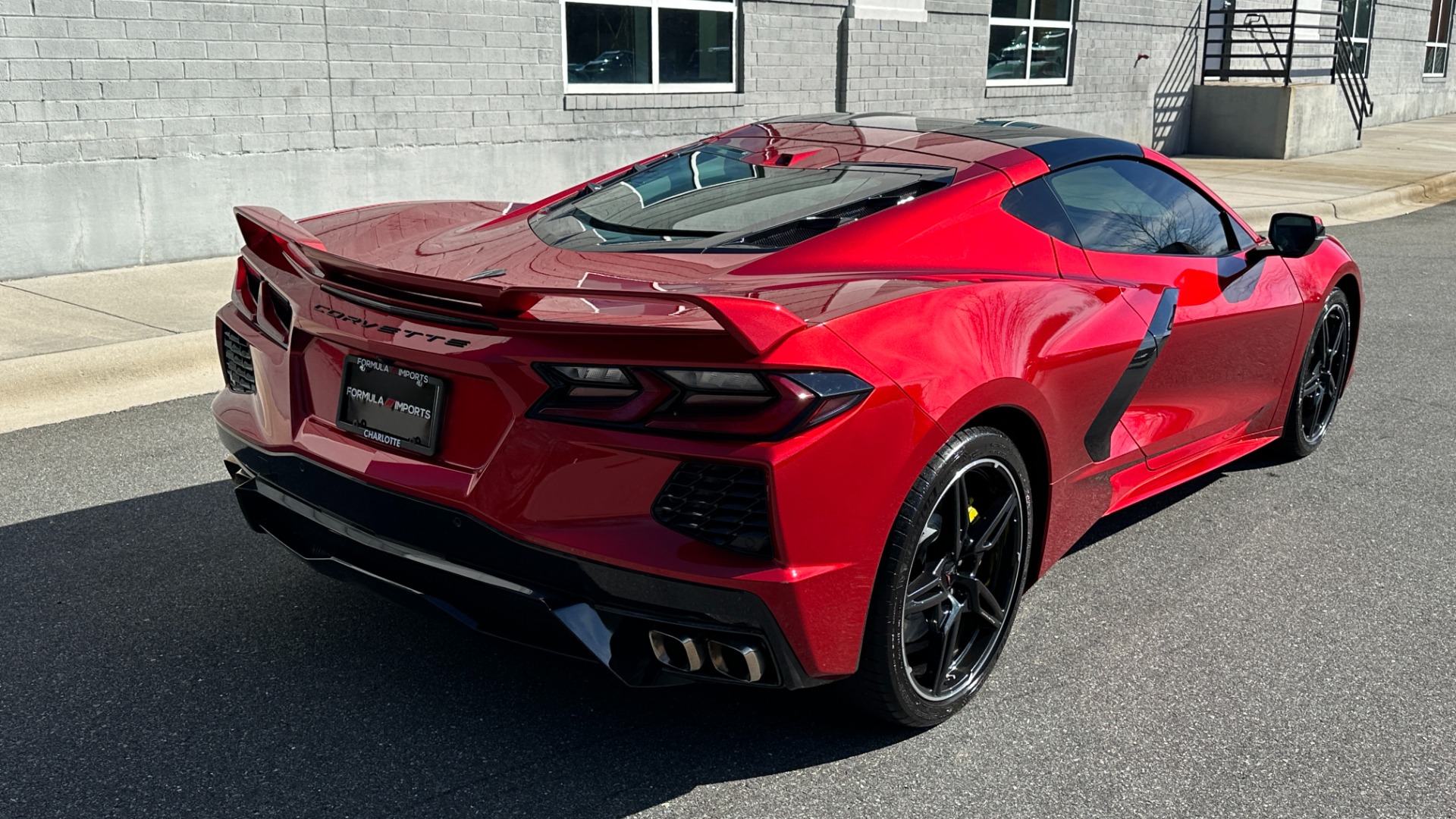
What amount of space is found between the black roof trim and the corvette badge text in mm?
1982

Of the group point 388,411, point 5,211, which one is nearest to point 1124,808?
point 388,411

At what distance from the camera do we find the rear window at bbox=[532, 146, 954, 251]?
3477 millimetres

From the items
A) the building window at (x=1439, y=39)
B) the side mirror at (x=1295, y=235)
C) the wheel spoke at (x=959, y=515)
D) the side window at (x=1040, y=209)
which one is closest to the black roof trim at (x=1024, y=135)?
the side window at (x=1040, y=209)

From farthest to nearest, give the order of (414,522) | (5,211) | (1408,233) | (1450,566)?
(1408,233)
(5,211)
(1450,566)
(414,522)

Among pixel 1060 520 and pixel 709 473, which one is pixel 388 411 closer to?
pixel 709 473

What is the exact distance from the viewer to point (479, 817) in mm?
2738

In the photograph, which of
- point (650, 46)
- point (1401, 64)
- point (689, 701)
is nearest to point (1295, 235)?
point (689, 701)

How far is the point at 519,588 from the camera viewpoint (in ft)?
9.00

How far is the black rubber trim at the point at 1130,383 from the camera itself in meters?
3.66

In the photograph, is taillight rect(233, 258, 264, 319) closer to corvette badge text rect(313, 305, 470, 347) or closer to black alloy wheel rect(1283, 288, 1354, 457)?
corvette badge text rect(313, 305, 470, 347)

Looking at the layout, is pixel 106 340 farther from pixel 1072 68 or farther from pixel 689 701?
pixel 1072 68

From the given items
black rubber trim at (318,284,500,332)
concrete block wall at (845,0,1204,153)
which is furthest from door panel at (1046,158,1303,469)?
concrete block wall at (845,0,1204,153)

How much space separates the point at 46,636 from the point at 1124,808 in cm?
288

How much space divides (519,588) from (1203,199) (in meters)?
3.04
